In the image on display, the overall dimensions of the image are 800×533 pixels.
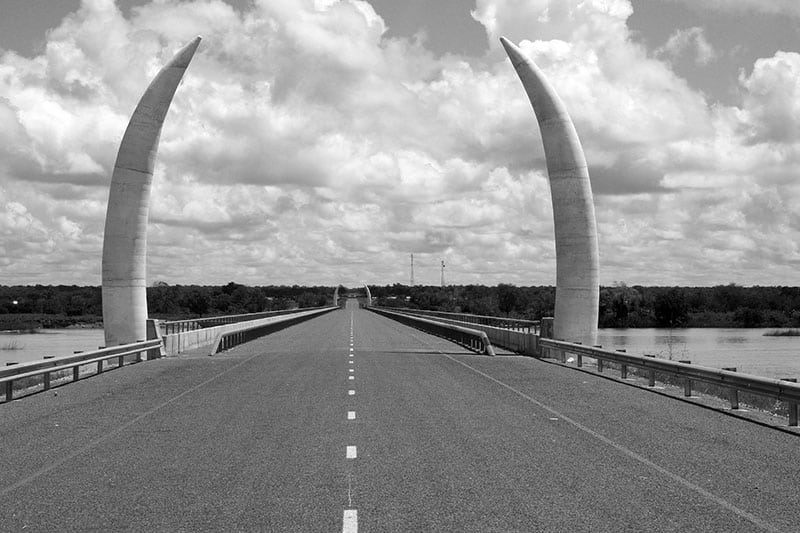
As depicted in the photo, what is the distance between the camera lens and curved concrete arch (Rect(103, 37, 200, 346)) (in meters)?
34.8

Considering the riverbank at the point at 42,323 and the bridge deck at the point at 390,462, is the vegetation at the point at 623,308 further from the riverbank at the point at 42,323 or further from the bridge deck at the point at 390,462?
the bridge deck at the point at 390,462

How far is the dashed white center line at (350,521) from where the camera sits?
7438 mm

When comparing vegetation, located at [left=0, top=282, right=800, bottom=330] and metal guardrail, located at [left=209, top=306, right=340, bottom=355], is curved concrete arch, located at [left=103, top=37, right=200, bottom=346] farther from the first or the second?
vegetation, located at [left=0, top=282, right=800, bottom=330]

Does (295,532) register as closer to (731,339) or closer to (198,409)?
(198,409)

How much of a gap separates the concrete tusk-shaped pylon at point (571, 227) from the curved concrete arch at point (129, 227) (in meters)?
15.2

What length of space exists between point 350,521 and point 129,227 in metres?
29.3

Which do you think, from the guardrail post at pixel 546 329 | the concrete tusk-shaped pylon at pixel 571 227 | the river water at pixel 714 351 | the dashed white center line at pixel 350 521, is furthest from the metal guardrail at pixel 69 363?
the river water at pixel 714 351

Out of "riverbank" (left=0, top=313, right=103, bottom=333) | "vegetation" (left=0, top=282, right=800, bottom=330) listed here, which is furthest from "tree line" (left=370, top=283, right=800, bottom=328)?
"riverbank" (left=0, top=313, right=103, bottom=333)

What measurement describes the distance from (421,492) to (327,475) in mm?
1336

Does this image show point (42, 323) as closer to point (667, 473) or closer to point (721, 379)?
point (721, 379)

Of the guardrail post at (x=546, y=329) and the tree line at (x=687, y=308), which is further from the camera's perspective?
the tree line at (x=687, y=308)

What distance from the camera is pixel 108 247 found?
35.1 meters

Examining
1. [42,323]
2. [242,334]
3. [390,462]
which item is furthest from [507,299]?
[390,462]

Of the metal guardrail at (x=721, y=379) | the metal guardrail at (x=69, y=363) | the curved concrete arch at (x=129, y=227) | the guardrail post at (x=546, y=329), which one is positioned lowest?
the metal guardrail at (x=69, y=363)
